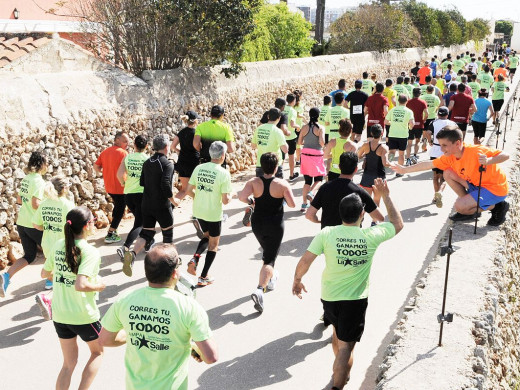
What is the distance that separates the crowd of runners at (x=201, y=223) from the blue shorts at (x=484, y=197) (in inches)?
0.5

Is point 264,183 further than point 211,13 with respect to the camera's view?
No

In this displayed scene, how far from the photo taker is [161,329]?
339 centimetres

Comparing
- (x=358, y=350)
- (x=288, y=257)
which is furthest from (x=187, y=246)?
(x=358, y=350)

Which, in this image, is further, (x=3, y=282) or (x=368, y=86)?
(x=368, y=86)

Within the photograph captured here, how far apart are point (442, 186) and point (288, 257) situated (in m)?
4.27

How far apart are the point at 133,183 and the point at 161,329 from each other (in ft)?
16.5

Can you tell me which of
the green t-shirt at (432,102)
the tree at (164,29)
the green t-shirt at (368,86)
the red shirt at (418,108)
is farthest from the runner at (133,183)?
the green t-shirt at (368,86)

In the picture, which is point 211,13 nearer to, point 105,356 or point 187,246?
point 187,246

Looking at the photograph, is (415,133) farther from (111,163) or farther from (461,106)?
(111,163)

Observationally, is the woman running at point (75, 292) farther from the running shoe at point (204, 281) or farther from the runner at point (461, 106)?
the runner at point (461, 106)

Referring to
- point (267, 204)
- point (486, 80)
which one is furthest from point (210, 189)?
point (486, 80)

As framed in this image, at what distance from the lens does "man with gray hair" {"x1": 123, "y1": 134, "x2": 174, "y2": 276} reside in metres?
7.55

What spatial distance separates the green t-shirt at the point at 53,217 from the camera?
5.98 meters

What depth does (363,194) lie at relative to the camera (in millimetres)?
5863
